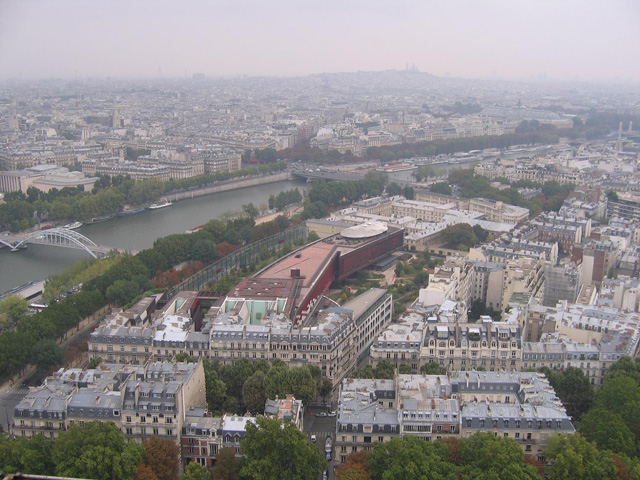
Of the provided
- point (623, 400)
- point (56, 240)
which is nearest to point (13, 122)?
point (56, 240)

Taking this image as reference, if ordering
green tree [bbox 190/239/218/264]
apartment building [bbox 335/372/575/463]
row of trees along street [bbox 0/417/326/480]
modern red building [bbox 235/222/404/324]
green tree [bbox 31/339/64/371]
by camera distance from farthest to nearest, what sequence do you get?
green tree [bbox 190/239/218/264], modern red building [bbox 235/222/404/324], green tree [bbox 31/339/64/371], apartment building [bbox 335/372/575/463], row of trees along street [bbox 0/417/326/480]

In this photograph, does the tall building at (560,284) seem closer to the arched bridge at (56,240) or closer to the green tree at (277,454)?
the green tree at (277,454)

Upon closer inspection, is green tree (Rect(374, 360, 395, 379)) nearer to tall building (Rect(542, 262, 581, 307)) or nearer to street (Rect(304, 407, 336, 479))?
street (Rect(304, 407, 336, 479))

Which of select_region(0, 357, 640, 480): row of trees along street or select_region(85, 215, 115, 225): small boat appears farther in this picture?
select_region(85, 215, 115, 225): small boat

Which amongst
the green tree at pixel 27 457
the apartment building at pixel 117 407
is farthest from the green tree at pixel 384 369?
the green tree at pixel 27 457

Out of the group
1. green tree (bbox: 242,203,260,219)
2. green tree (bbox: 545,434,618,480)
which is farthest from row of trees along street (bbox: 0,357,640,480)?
green tree (bbox: 242,203,260,219)
